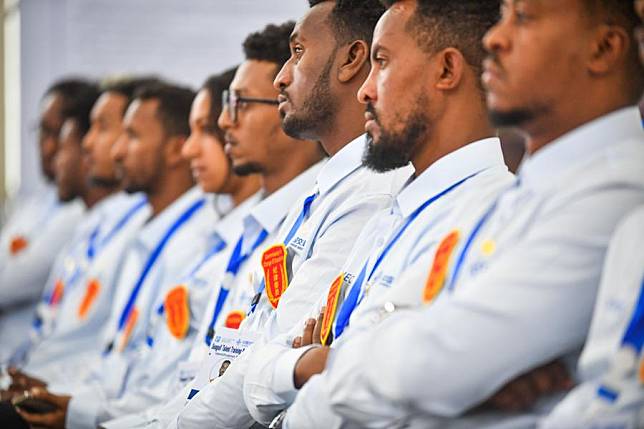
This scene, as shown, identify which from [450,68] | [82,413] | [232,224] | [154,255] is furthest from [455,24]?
[154,255]

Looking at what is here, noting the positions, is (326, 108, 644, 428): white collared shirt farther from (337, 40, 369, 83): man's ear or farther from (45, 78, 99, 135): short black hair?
(45, 78, 99, 135): short black hair

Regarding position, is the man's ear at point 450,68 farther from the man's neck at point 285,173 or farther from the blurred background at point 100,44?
the blurred background at point 100,44

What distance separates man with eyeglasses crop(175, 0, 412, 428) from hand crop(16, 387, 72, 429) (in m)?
0.85

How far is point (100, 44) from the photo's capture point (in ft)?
19.6

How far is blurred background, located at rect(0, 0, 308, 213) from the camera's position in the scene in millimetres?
5199

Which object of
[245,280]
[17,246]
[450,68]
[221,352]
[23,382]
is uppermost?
[450,68]

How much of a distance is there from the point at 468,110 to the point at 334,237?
1.38 feet

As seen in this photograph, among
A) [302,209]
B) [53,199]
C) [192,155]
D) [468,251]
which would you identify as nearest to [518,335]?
[468,251]

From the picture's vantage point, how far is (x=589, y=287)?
1.48 m

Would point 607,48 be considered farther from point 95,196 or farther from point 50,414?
point 95,196

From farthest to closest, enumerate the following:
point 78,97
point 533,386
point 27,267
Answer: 1. point 78,97
2. point 27,267
3. point 533,386

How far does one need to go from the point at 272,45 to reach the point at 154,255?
97 centimetres

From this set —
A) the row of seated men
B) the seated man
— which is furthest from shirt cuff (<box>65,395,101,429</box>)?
the seated man

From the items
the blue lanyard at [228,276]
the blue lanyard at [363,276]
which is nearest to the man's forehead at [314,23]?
the blue lanyard at [228,276]
